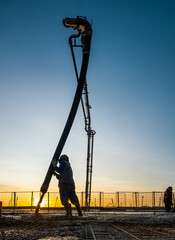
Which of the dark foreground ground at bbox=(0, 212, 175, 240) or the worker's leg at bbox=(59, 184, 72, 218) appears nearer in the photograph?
the dark foreground ground at bbox=(0, 212, 175, 240)

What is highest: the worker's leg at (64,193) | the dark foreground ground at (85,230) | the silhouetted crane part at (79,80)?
the silhouetted crane part at (79,80)

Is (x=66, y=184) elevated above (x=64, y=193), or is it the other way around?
(x=66, y=184)

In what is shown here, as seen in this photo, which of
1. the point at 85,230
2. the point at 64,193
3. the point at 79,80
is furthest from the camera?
the point at 79,80

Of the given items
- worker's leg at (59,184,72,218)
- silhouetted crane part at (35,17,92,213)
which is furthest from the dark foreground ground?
silhouetted crane part at (35,17,92,213)

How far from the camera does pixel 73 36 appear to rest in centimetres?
1667

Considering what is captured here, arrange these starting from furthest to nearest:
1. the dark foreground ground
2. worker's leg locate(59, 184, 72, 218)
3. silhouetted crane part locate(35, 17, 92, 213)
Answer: silhouetted crane part locate(35, 17, 92, 213), worker's leg locate(59, 184, 72, 218), the dark foreground ground

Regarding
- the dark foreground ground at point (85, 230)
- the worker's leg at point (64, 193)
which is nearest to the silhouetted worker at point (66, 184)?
the worker's leg at point (64, 193)

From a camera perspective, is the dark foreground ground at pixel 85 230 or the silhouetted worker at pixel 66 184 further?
the silhouetted worker at pixel 66 184

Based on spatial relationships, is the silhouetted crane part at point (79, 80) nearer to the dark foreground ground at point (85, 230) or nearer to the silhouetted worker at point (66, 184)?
the silhouetted worker at point (66, 184)

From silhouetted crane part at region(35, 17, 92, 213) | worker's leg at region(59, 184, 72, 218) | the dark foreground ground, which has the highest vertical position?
silhouetted crane part at region(35, 17, 92, 213)

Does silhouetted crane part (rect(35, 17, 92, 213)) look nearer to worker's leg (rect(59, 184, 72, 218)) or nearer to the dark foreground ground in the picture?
worker's leg (rect(59, 184, 72, 218))

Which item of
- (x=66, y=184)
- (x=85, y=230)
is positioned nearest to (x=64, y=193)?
(x=66, y=184)

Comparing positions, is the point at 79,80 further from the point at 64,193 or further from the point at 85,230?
the point at 85,230

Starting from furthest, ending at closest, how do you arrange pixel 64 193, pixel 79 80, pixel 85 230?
1. pixel 79 80
2. pixel 64 193
3. pixel 85 230
